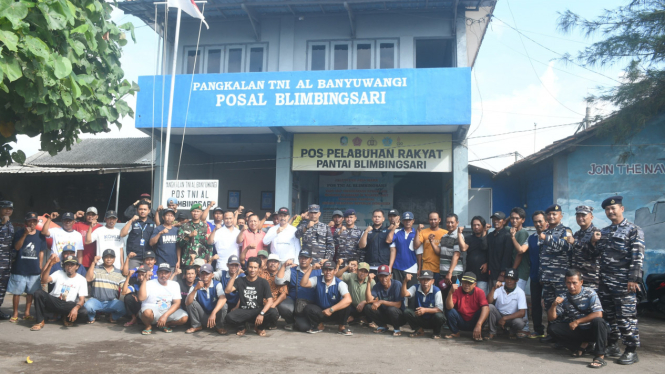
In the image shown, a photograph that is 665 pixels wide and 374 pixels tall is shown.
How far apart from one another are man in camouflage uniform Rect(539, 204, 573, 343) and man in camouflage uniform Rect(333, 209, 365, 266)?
2.70 m

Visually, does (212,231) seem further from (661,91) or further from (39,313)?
(661,91)

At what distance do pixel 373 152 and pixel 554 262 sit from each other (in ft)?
20.7

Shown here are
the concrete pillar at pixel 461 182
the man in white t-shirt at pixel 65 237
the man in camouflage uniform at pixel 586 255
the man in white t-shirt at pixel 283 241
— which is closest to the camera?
the man in camouflage uniform at pixel 586 255

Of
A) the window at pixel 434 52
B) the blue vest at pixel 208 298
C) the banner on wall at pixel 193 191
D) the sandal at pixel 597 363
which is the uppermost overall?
the window at pixel 434 52

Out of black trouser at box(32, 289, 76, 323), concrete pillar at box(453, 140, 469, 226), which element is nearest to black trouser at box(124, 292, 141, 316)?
black trouser at box(32, 289, 76, 323)

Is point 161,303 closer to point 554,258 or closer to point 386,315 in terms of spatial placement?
point 386,315

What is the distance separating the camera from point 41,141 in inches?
190

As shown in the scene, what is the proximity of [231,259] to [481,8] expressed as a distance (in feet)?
31.0

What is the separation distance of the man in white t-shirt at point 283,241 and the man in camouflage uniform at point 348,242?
2.28ft

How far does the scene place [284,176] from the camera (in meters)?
12.2

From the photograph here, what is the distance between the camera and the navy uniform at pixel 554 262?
6.08 metres

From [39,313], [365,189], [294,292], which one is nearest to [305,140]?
[365,189]

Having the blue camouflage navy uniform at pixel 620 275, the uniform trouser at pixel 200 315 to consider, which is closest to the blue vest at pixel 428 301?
the blue camouflage navy uniform at pixel 620 275

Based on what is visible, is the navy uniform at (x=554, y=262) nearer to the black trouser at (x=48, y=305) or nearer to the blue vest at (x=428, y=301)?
the blue vest at (x=428, y=301)
